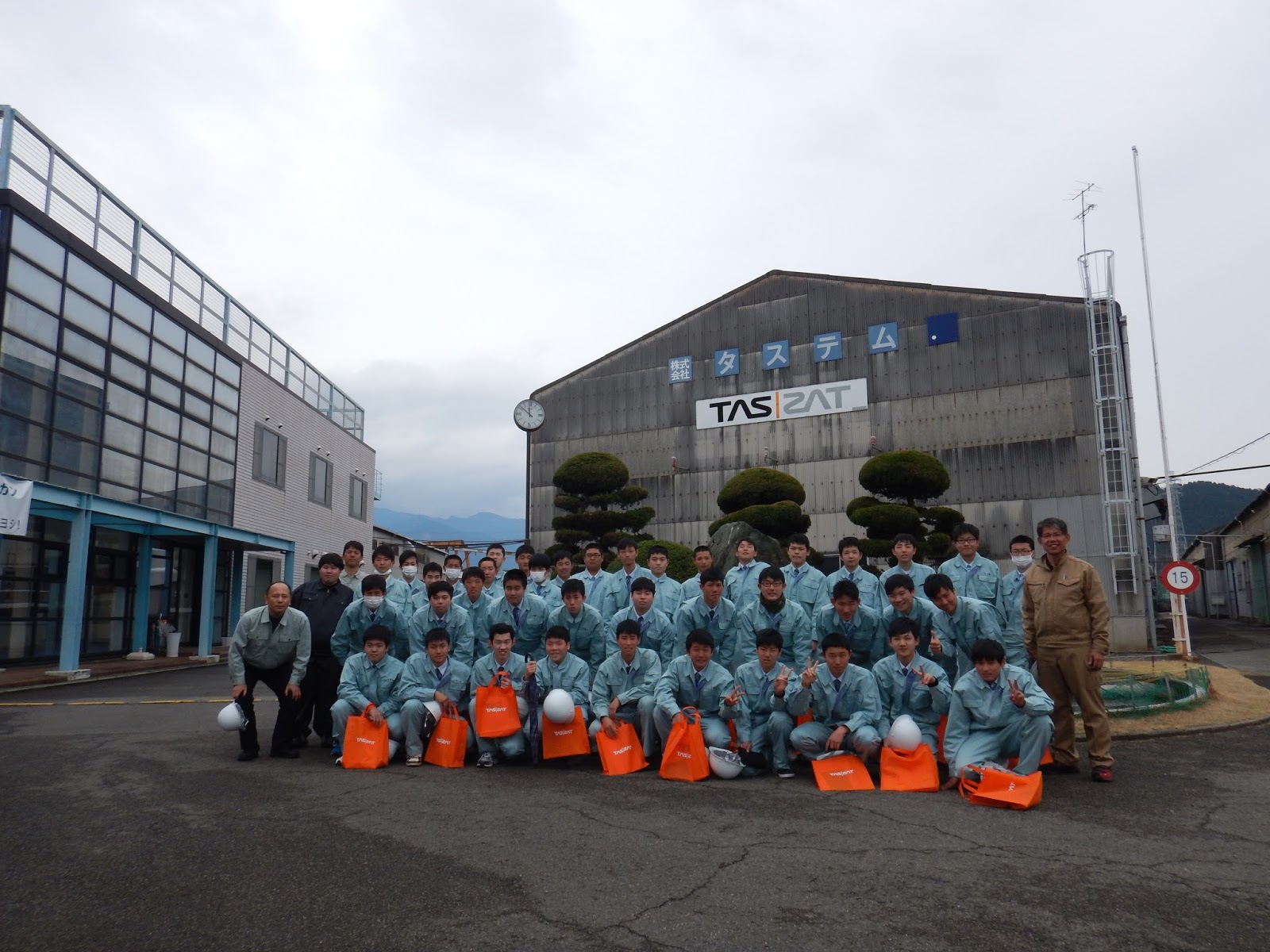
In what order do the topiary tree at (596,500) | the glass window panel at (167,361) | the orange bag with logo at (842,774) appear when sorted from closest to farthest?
the orange bag with logo at (842,774)
the glass window panel at (167,361)
the topiary tree at (596,500)

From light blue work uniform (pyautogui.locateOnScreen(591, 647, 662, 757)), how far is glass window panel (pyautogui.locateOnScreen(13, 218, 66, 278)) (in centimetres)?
1301

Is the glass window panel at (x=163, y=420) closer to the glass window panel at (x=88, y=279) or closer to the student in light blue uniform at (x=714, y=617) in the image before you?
the glass window panel at (x=88, y=279)

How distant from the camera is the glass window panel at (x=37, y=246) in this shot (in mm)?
13566

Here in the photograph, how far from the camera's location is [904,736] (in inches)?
A: 222

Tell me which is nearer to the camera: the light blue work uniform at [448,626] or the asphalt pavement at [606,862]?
the asphalt pavement at [606,862]

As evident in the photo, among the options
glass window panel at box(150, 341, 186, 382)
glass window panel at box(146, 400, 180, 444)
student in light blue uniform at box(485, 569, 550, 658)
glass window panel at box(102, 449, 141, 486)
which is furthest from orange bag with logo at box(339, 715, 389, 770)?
glass window panel at box(150, 341, 186, 382)

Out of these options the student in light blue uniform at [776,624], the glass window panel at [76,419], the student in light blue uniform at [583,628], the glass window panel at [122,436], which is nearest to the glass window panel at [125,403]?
the glass window panel at [122,436]

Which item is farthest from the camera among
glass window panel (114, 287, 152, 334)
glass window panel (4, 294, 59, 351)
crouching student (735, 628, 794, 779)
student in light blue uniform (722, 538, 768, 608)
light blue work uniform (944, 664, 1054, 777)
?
glass window panel (114, 287, 152, 334)

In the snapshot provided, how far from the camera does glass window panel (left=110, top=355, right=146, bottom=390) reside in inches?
634

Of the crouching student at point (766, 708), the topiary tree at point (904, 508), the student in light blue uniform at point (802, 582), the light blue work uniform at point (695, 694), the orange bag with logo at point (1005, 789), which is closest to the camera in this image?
the orange bag with logo at point (1005, 789)

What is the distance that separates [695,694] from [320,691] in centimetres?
336

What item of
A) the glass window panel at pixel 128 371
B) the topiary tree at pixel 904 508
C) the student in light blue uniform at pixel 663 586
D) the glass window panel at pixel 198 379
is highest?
the glass window panel at pixel 198 379

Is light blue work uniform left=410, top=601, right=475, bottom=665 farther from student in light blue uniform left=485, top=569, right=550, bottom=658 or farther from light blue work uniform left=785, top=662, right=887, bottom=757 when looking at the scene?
light blue work uniform left=785, top=662, right=887, bottom=757

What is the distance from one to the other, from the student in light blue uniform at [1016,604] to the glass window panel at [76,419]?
15131 mm
